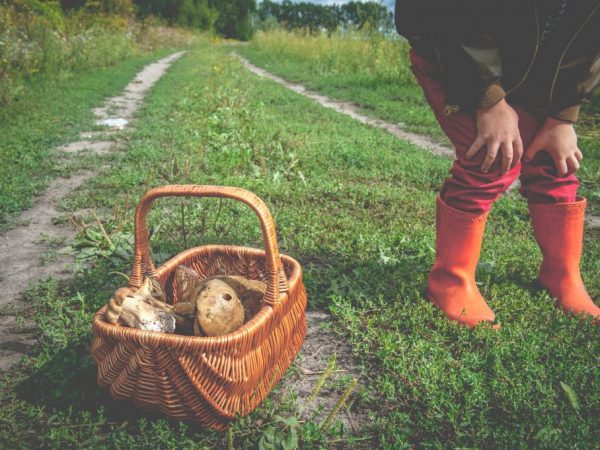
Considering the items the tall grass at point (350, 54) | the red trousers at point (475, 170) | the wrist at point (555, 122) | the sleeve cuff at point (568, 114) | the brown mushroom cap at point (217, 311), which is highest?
the tall grass at point (350, 54)

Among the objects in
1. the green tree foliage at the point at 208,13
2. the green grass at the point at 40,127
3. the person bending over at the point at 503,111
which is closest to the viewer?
the person bending over at the point at 503,111

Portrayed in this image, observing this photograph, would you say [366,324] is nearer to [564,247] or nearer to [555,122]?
[564,247]

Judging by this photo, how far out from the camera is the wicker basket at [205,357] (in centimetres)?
137

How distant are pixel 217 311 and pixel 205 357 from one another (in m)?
0.19

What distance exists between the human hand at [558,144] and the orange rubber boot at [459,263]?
0.37 metres

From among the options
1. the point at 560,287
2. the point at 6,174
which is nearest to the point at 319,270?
the point at 560,287

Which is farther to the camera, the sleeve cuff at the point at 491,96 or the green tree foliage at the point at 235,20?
the green tree foliage at the point at 235,20

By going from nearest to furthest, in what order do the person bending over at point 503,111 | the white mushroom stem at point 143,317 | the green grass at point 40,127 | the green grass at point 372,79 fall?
the white mushroom stem at point 143,317, the person bending over at point 503,111, the green grass at point 40,127, the green grass at point 372,79

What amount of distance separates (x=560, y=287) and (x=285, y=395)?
146 cm

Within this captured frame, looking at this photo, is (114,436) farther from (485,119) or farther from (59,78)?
(59,78)

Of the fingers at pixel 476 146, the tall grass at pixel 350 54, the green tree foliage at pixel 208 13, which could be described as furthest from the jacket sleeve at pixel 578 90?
the green tree foliage at pixel 208 13

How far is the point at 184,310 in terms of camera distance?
5.63ft

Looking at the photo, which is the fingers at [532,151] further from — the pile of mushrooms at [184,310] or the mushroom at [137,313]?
the mushroom at [137,313]

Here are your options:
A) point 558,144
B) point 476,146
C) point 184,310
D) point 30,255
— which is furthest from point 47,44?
point 558,144
